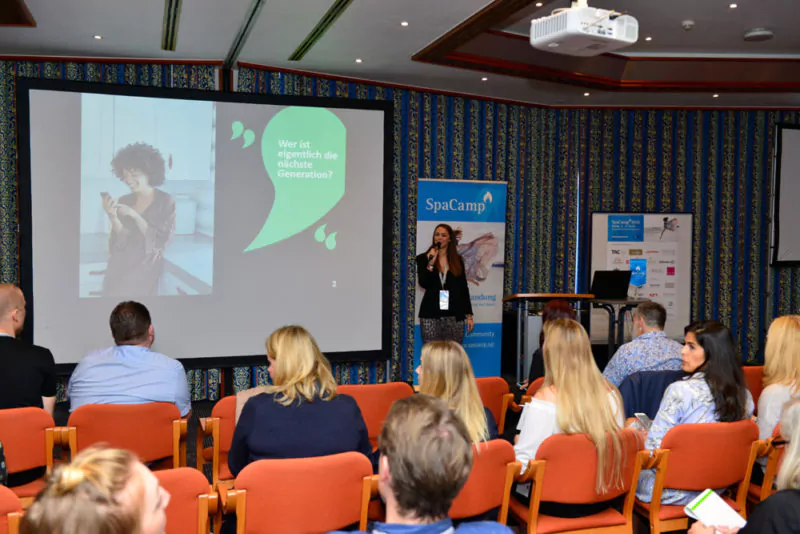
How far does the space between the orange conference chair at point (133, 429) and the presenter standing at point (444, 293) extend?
4.06 meters

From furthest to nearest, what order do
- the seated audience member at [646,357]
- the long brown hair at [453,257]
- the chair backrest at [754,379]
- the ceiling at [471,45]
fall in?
the long brown hair at [453,257], the ceiling at [471,45], the chair backrest at [754,379], the seated audience member at [646,357]

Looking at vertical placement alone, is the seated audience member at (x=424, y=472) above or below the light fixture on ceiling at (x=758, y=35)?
below

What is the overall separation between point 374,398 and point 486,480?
1236 mm

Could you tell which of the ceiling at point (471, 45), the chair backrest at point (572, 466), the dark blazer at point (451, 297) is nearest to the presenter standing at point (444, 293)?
the dark blazer at point (451, 297)

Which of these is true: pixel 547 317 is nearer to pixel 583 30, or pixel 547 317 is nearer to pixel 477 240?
pixel 583 30

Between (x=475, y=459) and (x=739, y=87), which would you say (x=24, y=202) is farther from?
(x=739, y=87)

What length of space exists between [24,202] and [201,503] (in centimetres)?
455

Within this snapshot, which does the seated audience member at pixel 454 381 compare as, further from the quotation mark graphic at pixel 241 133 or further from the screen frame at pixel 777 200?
the screen frame at pixel 777 200

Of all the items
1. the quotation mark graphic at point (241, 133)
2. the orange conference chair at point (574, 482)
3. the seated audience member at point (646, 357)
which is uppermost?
the quotation mark graphic at point (241, 133)

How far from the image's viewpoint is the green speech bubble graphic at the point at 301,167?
21.5 feet

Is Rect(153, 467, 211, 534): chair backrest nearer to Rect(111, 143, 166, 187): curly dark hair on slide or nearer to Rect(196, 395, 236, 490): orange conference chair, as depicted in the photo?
Rect(196, 395, 236, 490): orange conference chair

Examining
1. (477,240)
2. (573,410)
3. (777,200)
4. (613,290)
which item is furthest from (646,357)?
(777,200)

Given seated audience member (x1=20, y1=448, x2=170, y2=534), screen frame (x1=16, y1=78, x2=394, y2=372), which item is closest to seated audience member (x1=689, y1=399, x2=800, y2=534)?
seated audience member (x1=20, y1=448, x2=170, y2=534)

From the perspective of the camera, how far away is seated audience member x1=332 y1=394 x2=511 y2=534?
145 cm
